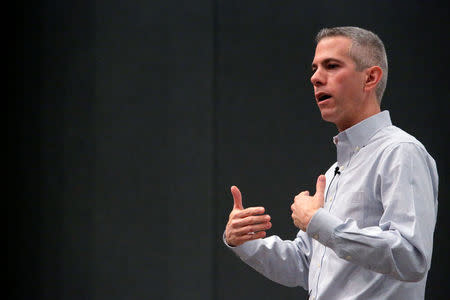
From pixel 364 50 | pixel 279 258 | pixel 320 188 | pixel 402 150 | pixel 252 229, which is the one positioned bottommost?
pixel 279 258

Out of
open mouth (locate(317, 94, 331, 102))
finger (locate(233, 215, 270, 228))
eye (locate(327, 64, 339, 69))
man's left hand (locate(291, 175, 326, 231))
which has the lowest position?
finger (locate(233, 215, 270, 228))

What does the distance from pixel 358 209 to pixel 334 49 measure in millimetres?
470

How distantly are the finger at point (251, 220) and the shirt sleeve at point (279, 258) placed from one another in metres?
0.13

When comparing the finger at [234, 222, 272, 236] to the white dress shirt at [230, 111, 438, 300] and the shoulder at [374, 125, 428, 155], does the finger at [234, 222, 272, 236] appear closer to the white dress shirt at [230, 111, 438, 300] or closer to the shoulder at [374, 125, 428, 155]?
the white dress shirt at [230, 111, 438, 300]

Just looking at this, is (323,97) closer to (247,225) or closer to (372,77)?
(372,77)

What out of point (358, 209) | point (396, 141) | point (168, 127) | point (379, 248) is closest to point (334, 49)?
point (396, 141)

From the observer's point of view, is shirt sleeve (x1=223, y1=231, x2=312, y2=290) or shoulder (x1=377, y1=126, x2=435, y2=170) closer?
shoulder (x1=377, y1=126, x2=435, y2=170)

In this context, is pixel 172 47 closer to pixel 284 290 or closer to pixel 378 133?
pixel 284 290

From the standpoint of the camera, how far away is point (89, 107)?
2.92 metres

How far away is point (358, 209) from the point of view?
1430 mm

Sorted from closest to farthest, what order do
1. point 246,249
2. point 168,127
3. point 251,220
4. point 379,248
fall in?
point 379,248 → point 251,220 → point 246,249 → point 168,127

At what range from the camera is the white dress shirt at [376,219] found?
1.27 meters

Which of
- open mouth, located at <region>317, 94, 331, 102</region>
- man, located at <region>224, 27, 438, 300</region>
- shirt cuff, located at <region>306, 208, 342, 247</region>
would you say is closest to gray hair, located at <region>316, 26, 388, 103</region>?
man, located at <region>224, 27, 438, 300</region>

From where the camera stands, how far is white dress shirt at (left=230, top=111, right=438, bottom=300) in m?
1.27
